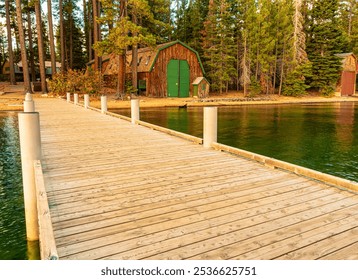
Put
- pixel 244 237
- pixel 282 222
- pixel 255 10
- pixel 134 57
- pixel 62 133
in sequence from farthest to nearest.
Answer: pixel 255 10 < pixel 134 57 < pixel 62 133 < pixel 282 222 < pixel 244 237

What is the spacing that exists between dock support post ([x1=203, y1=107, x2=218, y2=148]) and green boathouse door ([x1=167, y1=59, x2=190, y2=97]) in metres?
31.1

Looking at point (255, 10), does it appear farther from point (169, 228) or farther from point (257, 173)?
point (169, 228)

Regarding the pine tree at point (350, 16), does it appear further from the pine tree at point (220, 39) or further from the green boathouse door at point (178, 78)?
the green boathouse door at point (178, 78)

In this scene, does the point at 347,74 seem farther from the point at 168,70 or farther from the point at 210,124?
the point at 210,124

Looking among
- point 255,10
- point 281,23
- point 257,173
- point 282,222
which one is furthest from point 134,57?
point 282,222

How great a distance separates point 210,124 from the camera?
8445 millimetres

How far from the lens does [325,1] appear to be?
4462 cm

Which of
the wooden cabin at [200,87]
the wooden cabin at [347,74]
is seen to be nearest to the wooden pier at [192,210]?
the wooden cabin at [200,87]

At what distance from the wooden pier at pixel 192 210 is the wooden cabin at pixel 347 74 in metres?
48.8

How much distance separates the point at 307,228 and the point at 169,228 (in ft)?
5.22

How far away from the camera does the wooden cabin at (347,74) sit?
160ft

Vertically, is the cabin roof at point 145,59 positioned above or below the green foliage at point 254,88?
above

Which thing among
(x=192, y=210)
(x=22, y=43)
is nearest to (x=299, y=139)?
(x=192, y=210)

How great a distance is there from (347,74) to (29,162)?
53410 millimetres
